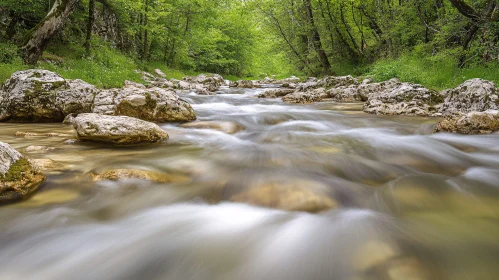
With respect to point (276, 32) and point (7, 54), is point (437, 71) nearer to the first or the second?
point (276, 32)

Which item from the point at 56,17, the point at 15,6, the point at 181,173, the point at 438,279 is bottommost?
the point at 438,279

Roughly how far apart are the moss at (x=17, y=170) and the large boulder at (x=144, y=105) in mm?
3054

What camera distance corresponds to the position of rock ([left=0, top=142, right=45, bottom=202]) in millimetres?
2039

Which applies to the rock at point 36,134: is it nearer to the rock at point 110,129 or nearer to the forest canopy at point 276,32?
the rock at point 110,129

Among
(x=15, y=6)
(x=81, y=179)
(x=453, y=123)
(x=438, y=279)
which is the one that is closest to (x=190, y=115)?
(x=81, y=179)

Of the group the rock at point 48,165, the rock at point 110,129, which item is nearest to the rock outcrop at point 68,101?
the rock at point 110,129

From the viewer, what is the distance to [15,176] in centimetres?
210

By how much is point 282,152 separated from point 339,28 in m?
15.6

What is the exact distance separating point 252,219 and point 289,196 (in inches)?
15.6

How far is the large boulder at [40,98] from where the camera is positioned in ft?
16.7

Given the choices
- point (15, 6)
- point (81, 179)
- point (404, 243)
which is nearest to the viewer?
point (404, 243)

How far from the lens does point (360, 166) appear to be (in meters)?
3.16

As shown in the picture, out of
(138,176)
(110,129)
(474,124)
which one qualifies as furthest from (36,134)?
(474,124)

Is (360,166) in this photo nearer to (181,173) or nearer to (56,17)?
(181,173)
